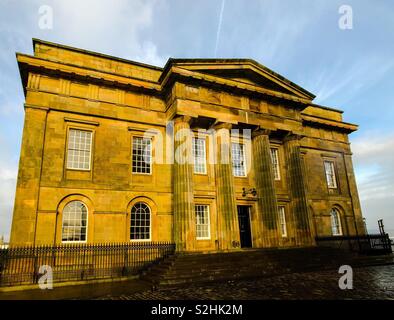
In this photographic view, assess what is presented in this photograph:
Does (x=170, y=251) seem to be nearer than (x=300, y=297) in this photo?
No

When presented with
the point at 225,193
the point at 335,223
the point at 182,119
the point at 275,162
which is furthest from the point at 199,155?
the point at 335,223

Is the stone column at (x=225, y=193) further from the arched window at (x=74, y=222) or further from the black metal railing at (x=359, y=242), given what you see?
the black metal railing at (x=359, y=242)

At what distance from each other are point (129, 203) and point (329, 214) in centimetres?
1522

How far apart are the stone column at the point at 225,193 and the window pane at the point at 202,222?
112 centimetres

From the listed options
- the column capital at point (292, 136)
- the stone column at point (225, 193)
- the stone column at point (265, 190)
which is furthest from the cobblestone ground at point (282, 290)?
the column capital at point (292, 136)

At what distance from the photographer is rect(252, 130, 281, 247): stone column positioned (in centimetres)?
1616

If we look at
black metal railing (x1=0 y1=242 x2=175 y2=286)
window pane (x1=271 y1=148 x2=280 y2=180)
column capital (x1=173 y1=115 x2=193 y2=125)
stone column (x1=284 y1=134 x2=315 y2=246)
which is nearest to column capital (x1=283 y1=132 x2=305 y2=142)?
stone column (x1=284 y1=134 x2=315 y2=246)

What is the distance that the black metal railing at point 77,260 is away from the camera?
1139 centimetres

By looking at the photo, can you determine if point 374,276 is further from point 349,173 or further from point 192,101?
point 349,173

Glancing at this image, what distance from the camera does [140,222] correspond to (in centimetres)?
1526

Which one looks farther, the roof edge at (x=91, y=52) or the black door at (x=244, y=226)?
the black door at (x=244, y=226)

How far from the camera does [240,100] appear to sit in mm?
17625
